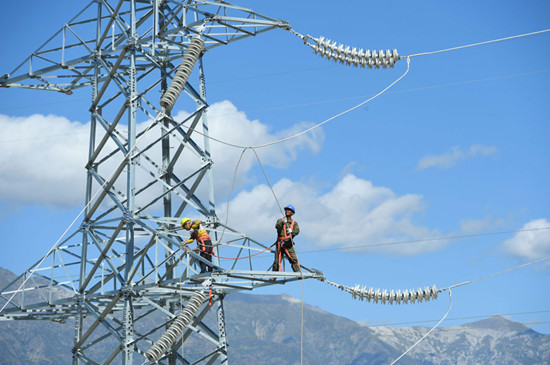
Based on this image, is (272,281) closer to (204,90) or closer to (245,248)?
(245,248)

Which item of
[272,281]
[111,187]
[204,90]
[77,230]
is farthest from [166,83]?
[272,281]

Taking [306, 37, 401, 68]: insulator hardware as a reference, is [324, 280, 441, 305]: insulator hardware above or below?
below

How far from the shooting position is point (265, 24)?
100 feet

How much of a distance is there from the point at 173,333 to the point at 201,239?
3.63 meters

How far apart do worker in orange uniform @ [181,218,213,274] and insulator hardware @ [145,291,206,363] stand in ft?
5.79

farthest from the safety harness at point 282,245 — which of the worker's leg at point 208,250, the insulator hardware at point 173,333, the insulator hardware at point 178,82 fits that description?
the insulator hardware at point 178,82

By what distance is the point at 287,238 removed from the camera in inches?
1048

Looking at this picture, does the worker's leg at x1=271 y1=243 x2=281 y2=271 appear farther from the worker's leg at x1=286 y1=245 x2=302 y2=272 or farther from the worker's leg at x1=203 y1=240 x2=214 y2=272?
the worker's leg at x1=203 y1=240 x2=214 y2=272

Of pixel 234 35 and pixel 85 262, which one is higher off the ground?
pixel 234 35

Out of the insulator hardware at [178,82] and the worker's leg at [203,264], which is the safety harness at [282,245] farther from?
the insulator hardware at [178,82]

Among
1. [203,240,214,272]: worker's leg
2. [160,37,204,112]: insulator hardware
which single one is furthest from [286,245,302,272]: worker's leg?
[160,37,204,112]: insulator hardware

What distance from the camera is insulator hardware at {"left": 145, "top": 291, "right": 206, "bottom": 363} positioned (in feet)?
81.1

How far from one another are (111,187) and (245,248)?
598 centimetres

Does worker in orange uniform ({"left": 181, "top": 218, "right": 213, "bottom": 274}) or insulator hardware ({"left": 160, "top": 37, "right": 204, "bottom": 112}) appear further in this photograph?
worker in orange uniform ({"left": 181, "top": 218, "right": 213, "bottom": 274})
